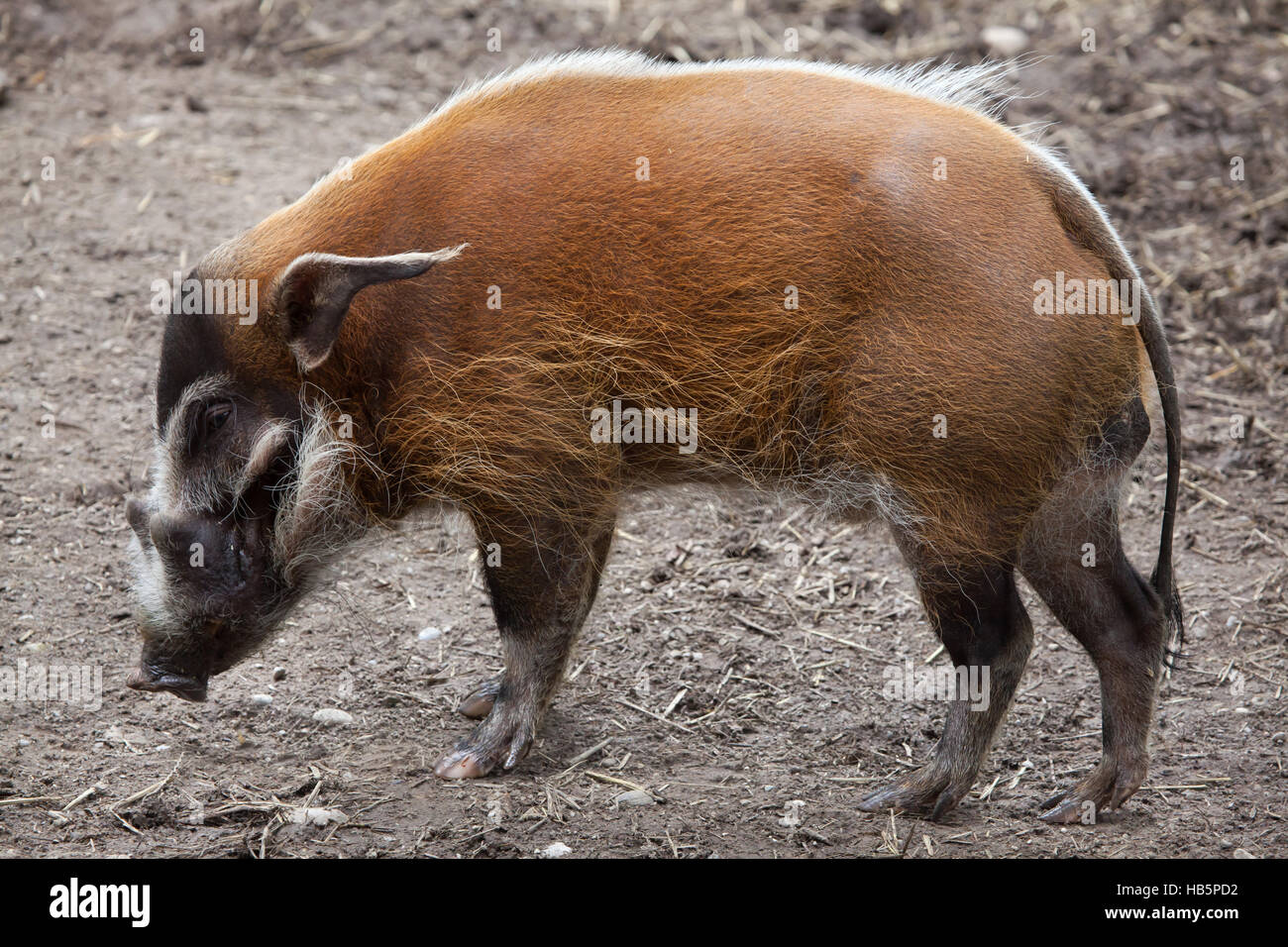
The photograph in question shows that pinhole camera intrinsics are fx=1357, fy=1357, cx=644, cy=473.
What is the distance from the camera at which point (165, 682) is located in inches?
157

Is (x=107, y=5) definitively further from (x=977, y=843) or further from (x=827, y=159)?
(x=977, y=843)

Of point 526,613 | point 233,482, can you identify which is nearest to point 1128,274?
point 526,613

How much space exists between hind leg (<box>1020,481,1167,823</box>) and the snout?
8.10 feet

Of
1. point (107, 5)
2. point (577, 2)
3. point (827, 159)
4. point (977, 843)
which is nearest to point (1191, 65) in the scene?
point (577, 2)

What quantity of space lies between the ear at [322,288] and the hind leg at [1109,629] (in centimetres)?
194

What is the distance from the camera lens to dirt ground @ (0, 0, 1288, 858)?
154 inches


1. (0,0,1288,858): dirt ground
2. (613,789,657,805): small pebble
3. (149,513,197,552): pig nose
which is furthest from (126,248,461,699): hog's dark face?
(613,789,657,805): small pebble

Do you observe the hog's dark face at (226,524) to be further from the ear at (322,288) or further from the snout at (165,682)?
the ear at (322,288)

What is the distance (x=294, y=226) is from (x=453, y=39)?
5741 millimetres

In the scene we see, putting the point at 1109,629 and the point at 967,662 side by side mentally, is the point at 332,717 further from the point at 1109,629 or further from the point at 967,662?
the point at 1109,629

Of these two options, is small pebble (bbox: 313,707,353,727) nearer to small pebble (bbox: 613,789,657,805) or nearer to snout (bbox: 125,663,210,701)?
snout (bbox: 125,663,210,701)

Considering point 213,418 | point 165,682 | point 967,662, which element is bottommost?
point 165,682

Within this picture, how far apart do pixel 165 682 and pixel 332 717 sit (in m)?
0.59

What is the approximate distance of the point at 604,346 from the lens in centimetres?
380
